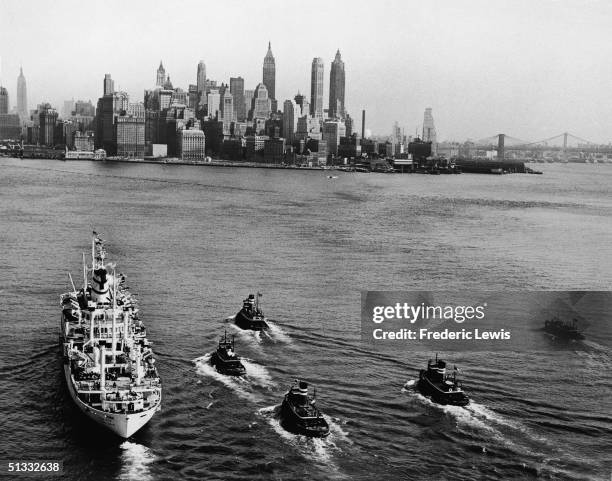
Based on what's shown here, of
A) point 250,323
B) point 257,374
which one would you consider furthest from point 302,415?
point 250,323

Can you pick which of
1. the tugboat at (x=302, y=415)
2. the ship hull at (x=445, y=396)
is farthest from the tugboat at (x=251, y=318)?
the ship hull at (x=445, y=396)

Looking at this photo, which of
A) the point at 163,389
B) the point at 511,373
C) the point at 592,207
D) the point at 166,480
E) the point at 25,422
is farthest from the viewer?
the point at 592,207

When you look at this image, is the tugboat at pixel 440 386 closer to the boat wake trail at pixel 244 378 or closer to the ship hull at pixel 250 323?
the boat wake trail at pixel 244 378

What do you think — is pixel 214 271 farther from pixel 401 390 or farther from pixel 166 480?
pixel 166 480

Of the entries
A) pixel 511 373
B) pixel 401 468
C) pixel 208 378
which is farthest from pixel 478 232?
pixel 401 468

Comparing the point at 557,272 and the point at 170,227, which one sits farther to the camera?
the point at 170,227

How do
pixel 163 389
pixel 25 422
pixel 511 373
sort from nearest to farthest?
pixel 25 422 → pixel 163 389 → pixel 511 373

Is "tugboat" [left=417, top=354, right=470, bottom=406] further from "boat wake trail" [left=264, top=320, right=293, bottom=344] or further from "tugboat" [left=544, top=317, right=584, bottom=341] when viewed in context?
"tugboat" [left=544, top=317, right=584, bottom=341]
